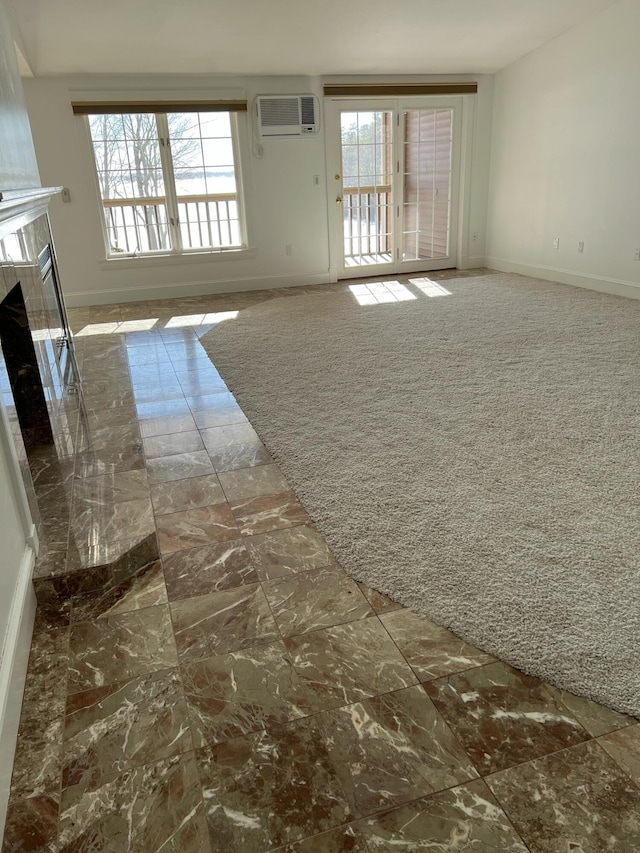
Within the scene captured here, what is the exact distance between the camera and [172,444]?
2.99 m

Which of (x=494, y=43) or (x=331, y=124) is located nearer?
(x=494, y=43)

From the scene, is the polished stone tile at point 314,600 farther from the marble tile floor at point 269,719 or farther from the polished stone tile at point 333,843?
the polished stone tile at point 333,843

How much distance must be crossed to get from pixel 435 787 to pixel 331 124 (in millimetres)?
6889

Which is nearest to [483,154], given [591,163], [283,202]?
[591,163]

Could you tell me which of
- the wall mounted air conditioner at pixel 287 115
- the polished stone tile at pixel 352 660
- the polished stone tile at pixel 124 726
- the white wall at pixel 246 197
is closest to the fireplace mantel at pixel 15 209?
the polished stone tile at pixel 124 726

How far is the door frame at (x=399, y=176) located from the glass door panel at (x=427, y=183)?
78mm

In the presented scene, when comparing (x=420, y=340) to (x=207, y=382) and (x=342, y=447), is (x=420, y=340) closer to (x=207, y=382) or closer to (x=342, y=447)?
(x=207, y=382)

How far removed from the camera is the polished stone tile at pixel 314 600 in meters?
1.73

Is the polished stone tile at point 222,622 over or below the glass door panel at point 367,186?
below

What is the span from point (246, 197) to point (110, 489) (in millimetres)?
5120

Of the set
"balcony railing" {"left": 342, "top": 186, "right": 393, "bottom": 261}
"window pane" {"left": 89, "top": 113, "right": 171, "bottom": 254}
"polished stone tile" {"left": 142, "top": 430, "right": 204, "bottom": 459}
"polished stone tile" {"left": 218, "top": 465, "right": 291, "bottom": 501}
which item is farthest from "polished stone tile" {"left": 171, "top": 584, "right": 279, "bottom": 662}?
"balcony railing" {"left": 342, "top": 186, "right": 393, "bottom": 261}

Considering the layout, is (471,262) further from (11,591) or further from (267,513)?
(11,591)

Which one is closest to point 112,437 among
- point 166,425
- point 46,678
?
point 166,425

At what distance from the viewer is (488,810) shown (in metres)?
1.19
